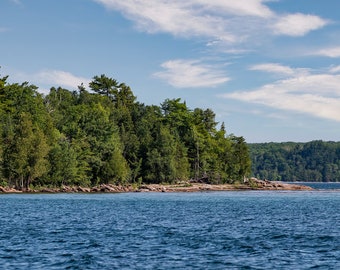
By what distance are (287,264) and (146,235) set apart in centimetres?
1642

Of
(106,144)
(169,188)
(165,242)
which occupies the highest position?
(106,144)

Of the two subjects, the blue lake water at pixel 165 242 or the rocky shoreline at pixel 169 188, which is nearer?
the blue lake water at pixel 165 242

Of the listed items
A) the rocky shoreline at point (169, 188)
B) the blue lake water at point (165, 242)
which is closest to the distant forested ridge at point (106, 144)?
the rocky shoreline at point (169, 188)

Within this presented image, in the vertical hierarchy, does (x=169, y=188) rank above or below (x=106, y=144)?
below

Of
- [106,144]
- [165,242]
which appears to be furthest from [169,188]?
[165,242]

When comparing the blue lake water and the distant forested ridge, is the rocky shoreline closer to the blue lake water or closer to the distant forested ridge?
the distant forested ridge

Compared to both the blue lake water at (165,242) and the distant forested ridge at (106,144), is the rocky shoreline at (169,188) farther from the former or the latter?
the blue lake water at (165,242)

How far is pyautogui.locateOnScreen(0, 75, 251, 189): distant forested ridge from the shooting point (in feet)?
407

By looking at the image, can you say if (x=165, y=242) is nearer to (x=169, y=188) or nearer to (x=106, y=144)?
(x=106, y=144)

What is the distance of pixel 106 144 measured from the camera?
471 ft

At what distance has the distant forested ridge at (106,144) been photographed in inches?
4879

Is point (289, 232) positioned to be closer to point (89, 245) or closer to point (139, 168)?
point (89, 245)

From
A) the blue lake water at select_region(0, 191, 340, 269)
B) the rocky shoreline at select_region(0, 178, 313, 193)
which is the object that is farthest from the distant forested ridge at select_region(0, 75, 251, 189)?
the blue lake water at select_region(0, 191, 340, 269)

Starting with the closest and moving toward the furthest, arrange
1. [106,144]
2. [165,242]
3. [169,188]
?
[165,242]
[106,144]
[169,188]
